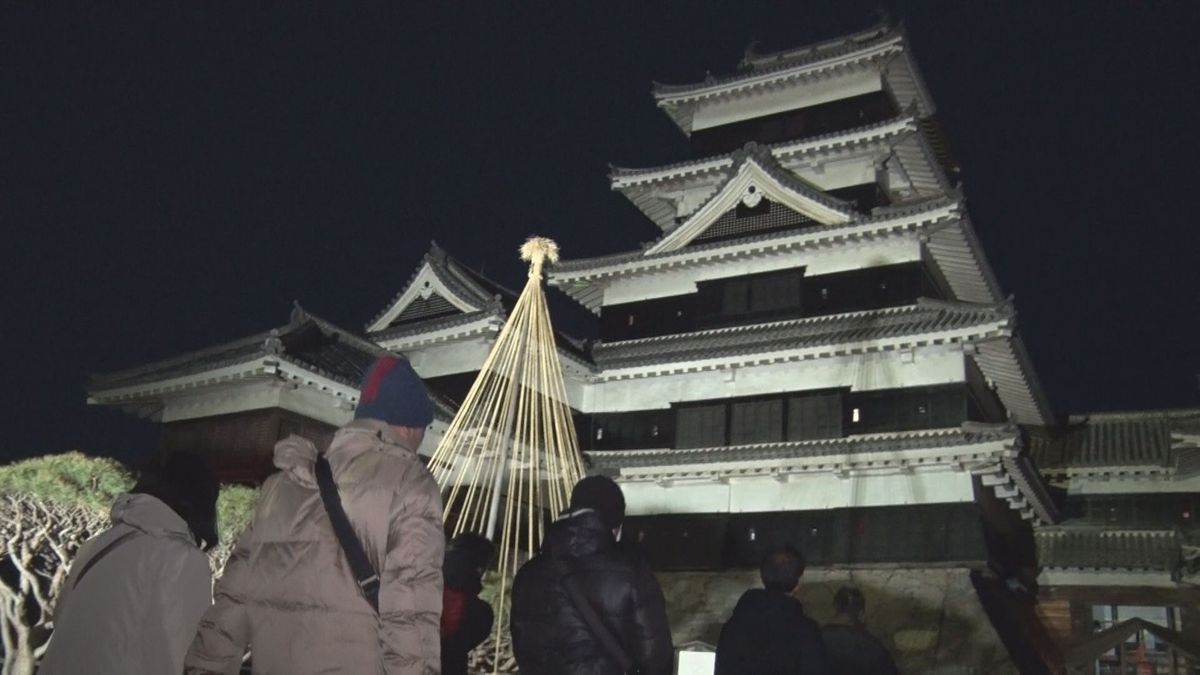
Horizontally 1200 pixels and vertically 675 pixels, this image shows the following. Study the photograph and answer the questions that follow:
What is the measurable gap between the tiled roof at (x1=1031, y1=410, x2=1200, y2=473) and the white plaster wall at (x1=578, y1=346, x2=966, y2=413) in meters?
5.44

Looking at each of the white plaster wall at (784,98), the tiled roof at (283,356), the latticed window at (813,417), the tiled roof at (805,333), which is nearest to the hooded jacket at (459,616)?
the tiled roof at (283,356)

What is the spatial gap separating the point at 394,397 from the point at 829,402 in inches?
643

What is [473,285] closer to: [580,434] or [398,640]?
[580,434]

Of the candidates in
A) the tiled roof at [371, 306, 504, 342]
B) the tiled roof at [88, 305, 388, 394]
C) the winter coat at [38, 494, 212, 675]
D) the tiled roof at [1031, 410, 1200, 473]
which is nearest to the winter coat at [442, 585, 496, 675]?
the winter coat at [38, 494, 212, 675]

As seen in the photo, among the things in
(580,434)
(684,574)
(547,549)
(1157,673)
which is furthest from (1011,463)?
(547,549)

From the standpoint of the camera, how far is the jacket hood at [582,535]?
4.41m

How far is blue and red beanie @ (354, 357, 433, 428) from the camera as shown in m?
3.65

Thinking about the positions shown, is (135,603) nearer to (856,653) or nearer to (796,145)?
(856,653)

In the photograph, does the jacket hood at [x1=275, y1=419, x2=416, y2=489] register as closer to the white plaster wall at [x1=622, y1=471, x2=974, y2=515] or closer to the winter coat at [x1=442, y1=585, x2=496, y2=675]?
the winter coat at [x1=442, y1=585, x2=496, y2=675]

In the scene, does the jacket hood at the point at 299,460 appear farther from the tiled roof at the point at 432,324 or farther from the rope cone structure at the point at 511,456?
the tiled roof at the point at 432,324

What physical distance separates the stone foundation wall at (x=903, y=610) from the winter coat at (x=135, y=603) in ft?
46.8

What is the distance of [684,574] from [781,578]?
14224 mm

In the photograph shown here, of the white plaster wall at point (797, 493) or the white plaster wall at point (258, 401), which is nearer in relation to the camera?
the white plaster wall at point (797, 493)

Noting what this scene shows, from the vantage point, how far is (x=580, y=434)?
2164 cm
